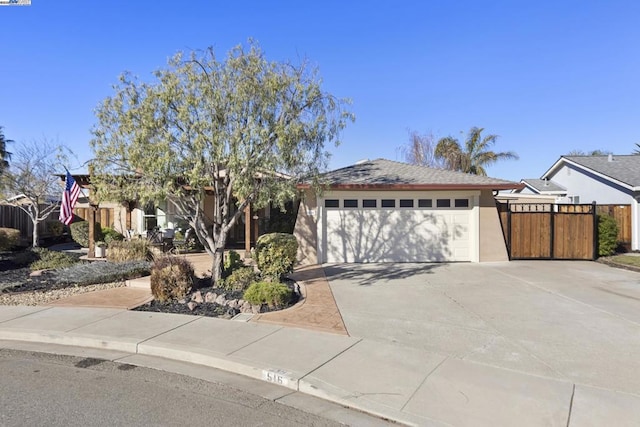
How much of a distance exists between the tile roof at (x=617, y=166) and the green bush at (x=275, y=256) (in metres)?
16.1

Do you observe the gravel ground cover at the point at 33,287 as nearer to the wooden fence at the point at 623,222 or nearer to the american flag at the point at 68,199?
the american flag at the point at 68,199

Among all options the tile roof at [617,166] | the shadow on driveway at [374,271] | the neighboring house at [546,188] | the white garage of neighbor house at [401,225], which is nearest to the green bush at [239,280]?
the shadow on driveway at [374,271]

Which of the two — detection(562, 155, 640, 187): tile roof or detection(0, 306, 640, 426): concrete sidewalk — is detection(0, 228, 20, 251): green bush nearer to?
detection(0, 306, 640, 426): concrete sidewalk

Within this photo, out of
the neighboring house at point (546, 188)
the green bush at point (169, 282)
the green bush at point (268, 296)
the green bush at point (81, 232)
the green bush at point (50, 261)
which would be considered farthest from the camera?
the neighboring house at point (546, 188)

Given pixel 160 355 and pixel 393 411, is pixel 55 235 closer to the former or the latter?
pixel 160 355

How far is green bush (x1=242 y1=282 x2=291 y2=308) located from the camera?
26.3ft

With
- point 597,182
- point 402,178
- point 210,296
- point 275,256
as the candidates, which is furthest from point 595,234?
point 210,296

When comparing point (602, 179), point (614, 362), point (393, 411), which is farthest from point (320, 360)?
point (602, 179)

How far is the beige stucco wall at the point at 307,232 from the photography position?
46.8 ft

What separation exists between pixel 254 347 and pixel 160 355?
4.36 feet

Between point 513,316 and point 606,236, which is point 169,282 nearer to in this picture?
point 513,316

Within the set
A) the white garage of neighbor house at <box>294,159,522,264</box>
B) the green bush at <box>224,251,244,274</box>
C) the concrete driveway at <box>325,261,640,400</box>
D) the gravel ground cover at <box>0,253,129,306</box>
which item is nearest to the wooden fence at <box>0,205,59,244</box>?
the gravel ground cover at <box>0,253,129,306</box>

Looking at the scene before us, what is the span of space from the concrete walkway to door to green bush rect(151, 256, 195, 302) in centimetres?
330

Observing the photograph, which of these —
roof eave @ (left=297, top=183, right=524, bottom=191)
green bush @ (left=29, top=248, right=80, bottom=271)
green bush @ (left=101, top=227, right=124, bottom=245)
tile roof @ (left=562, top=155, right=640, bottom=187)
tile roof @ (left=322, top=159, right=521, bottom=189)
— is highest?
tile roof @ (left=562, top=155, right=640, bottom=187)
